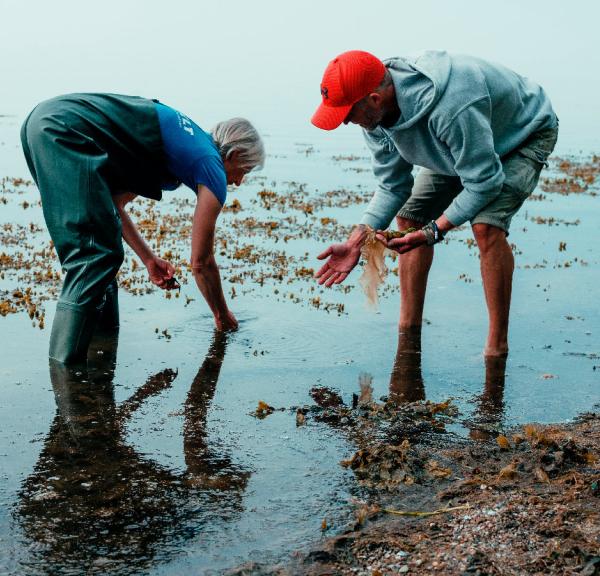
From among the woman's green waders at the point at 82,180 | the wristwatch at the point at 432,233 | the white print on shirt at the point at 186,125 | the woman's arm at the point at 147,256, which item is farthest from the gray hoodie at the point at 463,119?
the woman's arm at the point at 147,256

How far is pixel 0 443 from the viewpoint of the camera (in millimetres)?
4141

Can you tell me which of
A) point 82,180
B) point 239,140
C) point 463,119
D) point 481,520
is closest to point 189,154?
point 239,140

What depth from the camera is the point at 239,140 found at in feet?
18.4

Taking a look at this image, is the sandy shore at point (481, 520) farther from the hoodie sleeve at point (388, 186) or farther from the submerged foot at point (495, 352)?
the hoodie sleeve at point (388, 186)

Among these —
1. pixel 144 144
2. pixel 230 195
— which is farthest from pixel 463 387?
pixel 230 195

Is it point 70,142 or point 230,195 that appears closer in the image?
point 70,142

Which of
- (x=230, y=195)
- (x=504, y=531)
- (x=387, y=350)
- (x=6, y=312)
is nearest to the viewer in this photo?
(x=504, y=531)

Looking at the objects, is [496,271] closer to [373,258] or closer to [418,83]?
[373,258]

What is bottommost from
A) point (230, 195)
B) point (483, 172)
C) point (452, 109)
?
point (230, 195)

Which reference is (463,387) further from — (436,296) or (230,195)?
(230,195)

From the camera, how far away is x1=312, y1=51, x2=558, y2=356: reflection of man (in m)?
4.84

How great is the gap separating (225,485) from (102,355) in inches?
82.3

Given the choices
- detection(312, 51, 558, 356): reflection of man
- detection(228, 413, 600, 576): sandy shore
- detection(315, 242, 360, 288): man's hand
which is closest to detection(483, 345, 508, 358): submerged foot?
detection(312, 51, 558, 356): reflection of man

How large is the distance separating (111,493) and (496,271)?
2.95m
